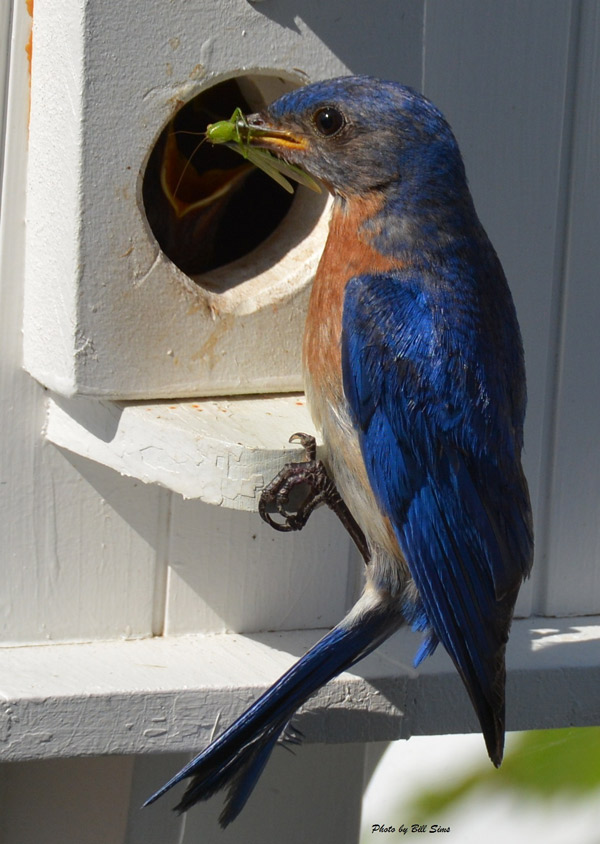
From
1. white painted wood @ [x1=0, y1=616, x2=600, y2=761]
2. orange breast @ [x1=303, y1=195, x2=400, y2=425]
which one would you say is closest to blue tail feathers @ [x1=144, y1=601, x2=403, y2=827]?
white painted wood @ [x1=0, y1=616, x2=600, y2=761]

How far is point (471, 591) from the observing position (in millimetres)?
1849

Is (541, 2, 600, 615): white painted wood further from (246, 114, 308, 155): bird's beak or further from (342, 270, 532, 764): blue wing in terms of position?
(246, 114, 308, 155): bird's beak

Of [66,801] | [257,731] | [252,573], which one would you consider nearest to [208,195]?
[252,573]

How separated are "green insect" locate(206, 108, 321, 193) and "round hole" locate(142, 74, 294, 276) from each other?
235mm

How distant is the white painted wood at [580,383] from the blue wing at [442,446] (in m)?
0.55

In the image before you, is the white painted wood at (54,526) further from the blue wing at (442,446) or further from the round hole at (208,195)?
the blue wing at (442,446)

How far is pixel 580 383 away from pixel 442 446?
65 cm

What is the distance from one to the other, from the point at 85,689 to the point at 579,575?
1.05 metres

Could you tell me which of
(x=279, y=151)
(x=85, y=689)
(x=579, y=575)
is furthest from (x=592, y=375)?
(x=85, y=689)

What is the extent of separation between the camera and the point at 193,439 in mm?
1877

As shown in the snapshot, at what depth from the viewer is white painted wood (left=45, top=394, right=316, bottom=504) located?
183 cm

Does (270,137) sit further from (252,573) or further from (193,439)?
(252,573)

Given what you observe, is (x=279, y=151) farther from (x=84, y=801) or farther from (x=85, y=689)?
(x=84, y=801)

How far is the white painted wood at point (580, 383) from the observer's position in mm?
2338
